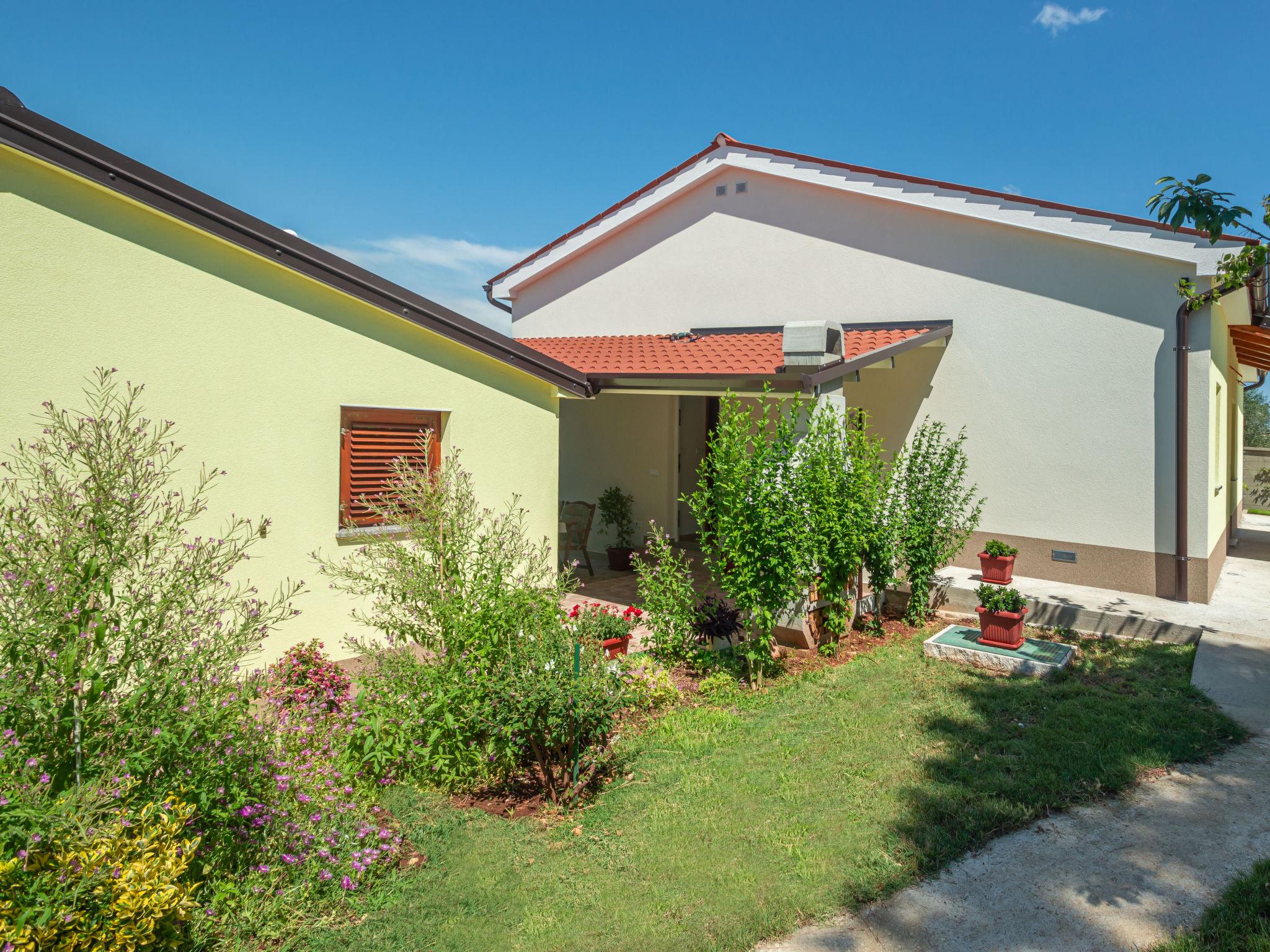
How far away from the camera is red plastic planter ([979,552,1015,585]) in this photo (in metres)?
9.48

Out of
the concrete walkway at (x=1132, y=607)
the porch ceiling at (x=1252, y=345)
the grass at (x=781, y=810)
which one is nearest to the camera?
the grass at (x=781, y=810)

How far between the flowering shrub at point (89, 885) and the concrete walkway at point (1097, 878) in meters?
2.62

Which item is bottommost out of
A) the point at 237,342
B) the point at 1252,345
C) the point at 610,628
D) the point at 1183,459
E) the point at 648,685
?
the point at 648,685

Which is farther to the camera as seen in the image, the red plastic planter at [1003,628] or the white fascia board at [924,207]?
the white fascia board at [924,207]

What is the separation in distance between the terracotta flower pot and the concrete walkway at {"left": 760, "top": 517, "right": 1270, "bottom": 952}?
889 centimetres

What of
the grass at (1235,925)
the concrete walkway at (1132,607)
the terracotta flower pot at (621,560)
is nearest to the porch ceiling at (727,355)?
the concrete walkway at (1132,607)

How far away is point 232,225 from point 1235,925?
8078 millimetres

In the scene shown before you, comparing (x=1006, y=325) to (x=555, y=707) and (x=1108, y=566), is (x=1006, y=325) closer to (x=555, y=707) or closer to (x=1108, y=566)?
(x=1108, y=566)

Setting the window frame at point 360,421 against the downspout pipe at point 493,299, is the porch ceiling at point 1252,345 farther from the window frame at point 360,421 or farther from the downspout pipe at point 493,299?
the downspout pipe at point 493,299

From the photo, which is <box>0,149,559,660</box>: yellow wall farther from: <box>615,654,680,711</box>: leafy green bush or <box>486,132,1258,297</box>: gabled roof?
<box>486,132,1258,297</box>: gabled roof

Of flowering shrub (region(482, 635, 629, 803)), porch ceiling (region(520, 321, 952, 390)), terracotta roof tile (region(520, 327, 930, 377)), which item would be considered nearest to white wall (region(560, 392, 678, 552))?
terracotta roof tile (region(520, 327, 930, 377))

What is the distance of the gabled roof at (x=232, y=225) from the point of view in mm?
5477

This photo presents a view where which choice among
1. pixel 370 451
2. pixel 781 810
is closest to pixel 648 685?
pixel 781 810

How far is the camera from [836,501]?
7445 millimetres
